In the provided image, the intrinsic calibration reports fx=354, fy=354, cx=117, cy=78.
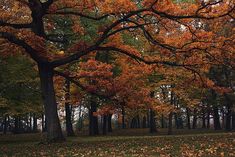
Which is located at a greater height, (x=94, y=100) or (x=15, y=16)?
(x=15, y=16)

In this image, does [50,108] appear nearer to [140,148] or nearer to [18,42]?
[18,42]

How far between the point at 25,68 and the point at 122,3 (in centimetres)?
1507

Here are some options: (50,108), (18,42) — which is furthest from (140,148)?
(18,42)

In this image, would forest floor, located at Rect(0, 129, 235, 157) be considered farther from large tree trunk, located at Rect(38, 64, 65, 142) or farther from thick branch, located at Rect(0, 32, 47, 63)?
thick branch, located at Rect(0, 32, 47, 63)

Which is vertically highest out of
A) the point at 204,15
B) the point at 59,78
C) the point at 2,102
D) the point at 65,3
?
the point at 65,3

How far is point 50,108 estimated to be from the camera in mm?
23125

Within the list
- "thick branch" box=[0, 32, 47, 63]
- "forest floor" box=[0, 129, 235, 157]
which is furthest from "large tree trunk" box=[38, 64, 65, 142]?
"forest floor" box=[0, 129, 235, 157]

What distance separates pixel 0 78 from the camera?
29.5 metres

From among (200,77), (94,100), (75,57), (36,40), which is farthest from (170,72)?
(36,40)

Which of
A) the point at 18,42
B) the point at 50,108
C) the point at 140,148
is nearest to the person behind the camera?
the point at 140,148

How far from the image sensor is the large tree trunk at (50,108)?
22622mm

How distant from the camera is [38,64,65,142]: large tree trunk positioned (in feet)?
74.2

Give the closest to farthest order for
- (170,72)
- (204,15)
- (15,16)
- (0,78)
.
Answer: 1. (204,15)
2. (15,16)
3. (0,78)
4. (170,72)

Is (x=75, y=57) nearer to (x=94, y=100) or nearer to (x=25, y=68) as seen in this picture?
(x=25, y=68)
